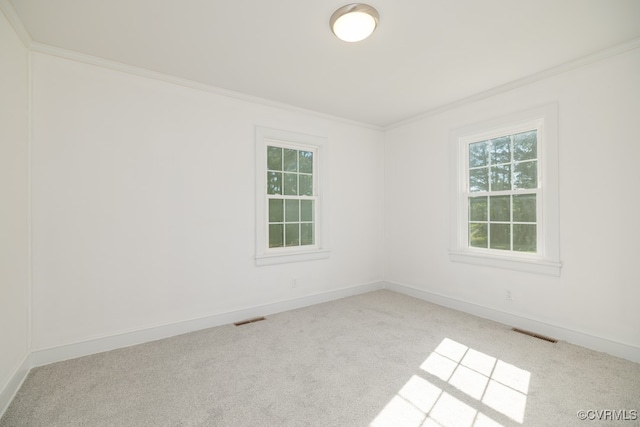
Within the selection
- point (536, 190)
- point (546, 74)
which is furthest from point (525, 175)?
point (546, 74)

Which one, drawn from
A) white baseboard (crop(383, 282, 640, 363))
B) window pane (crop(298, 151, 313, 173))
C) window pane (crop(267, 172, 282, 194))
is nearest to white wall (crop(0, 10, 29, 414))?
window pane (crop(267, 172, 282, 194))

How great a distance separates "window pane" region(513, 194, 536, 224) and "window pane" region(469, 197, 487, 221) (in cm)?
34

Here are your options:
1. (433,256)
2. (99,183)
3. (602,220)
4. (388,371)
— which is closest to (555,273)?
(602,220)

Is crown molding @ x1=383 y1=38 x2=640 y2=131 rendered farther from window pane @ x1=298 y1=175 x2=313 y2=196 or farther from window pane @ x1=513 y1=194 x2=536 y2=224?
window pane @ x1=298 y1=175 x2=313 y2=196

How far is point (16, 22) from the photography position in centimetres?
210

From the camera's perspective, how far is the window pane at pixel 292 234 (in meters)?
3.91

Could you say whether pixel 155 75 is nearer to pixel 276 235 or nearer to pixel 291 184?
pixel 291 184

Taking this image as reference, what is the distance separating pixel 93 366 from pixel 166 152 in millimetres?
1976

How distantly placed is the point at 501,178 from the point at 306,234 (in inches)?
98.0

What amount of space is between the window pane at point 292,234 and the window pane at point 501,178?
2.47 meters

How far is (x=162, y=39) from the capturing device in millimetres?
2363

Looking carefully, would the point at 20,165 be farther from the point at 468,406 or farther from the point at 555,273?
the point at 555,273

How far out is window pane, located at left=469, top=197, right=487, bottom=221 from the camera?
3582mm

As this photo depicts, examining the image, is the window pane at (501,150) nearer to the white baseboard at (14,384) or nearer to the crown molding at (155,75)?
the crown molding at (155,75)
